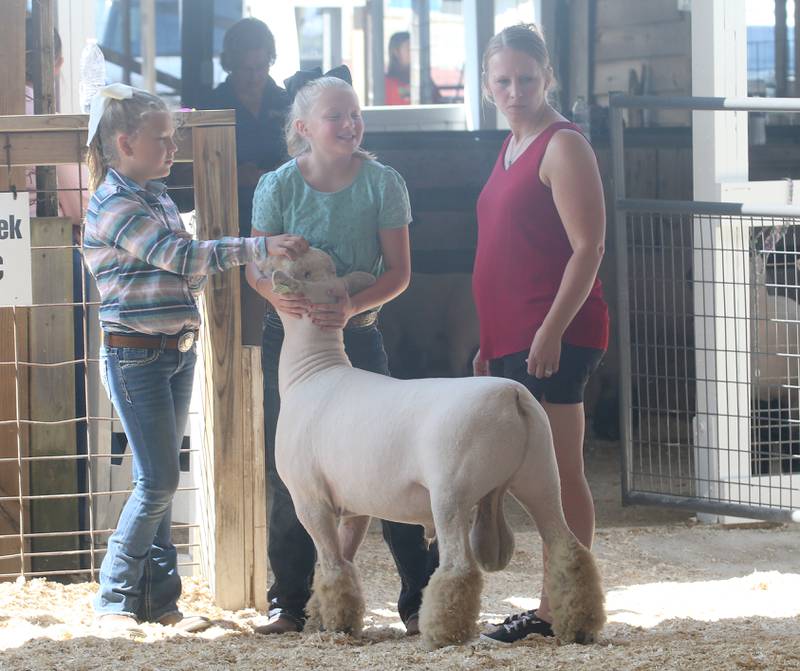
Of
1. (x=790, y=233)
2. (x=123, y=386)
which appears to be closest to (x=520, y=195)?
(x=123, y=386)

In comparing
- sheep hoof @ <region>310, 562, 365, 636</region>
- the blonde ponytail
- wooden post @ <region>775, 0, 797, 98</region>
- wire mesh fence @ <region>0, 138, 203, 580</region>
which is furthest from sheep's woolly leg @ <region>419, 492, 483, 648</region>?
wooden post @ <region>775, 0, 797, 98</region>

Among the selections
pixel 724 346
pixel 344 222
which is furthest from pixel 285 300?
pixel 724 346

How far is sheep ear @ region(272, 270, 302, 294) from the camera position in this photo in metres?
3.26

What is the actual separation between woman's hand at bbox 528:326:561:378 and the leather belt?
3.43ft

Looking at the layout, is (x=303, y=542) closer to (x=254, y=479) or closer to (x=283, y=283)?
(x=254, y=479)

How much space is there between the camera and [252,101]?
5441mm

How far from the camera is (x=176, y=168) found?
15.5ft

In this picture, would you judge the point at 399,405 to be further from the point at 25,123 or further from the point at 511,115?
the point at 25,123

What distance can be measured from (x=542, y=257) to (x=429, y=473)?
81 cm

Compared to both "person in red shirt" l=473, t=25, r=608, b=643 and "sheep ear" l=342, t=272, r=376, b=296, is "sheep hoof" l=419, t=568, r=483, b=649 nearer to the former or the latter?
"person in red shirt" l=473, t=25, r=608, b=643

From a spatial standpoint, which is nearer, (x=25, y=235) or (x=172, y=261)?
(x=172, y=261)

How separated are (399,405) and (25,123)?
1804 millimetres

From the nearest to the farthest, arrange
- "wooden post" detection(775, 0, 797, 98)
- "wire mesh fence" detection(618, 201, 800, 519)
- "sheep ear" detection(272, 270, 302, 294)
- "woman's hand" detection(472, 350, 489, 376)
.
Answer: "sheep ear" detection(272, 270, 302, 294)
"woman's hand" detection(472, 350, 489, 376)
"wire mesh fence" detection(618, 201, 800, 519)
"wooden post" detection(775, 0, 797, 98)

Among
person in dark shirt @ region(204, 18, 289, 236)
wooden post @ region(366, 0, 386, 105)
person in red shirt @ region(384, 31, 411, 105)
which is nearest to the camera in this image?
person in dark shirt @ region(204, 18, 289, 236)
